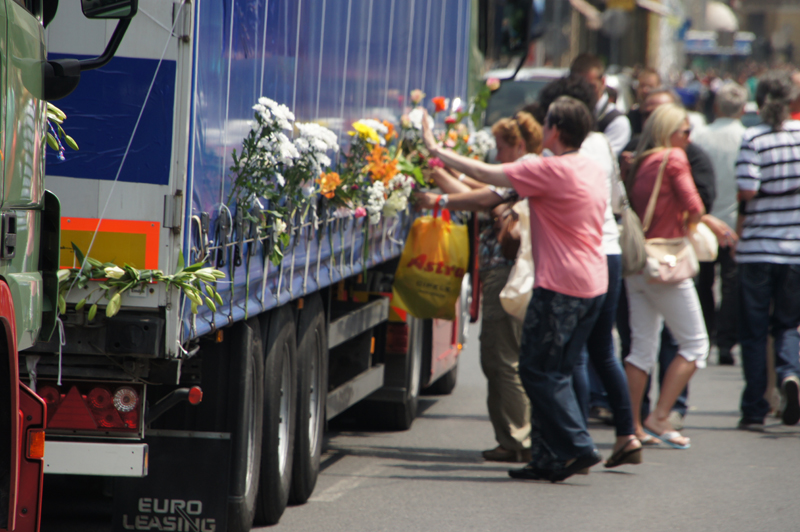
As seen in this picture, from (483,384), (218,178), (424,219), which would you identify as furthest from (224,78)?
(483,384)

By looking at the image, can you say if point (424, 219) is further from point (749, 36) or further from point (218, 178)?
point (749, 36)

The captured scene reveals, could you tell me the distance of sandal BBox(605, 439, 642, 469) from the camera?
6.92 meters

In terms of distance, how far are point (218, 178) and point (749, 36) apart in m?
81.3

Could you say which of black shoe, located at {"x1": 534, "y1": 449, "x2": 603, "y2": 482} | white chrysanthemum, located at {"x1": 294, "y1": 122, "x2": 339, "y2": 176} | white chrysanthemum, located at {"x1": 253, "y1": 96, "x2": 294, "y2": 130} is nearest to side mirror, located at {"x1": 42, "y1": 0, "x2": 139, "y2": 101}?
white chrysanthemum, located at {"x1": 253, "y1": 96, "x2": 294, "y2": 130}

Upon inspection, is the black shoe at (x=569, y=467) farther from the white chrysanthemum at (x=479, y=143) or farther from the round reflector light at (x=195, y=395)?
the white chrysanthemum at (x=479, y=143)

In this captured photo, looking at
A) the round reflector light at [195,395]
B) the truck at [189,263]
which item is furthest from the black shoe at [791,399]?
the round reflector light at [195,395]

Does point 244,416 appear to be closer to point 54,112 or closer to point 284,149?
point 284,149

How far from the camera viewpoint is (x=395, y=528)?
5684 mm

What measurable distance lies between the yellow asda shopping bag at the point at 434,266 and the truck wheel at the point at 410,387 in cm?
56

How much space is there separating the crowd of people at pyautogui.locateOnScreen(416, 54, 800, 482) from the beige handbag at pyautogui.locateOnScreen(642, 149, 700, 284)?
0.01 metres

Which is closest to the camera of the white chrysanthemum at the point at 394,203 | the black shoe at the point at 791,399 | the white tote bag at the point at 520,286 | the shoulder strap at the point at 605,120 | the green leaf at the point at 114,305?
the green leaf at the point at 114,305

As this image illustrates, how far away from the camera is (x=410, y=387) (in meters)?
8.17

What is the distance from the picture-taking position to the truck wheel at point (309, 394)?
235 inches

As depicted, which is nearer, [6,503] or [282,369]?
[6,503]
